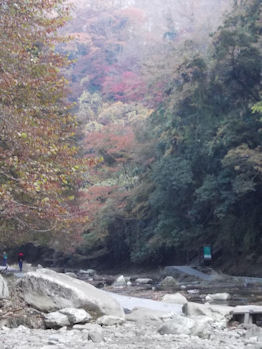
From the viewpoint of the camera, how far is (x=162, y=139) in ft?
76.3

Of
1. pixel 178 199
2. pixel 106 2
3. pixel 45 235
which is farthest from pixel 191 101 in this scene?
pixel 106 2

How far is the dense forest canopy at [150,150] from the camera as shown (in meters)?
8.86

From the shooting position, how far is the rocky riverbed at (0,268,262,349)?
631cm

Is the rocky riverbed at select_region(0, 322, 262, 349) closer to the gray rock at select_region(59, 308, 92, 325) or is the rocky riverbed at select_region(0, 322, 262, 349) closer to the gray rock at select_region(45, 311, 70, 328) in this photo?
the gray rock at select_region(45, 311, 70, 328)

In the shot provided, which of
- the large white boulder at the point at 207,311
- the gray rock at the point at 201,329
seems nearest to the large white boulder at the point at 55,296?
the large white boulder at the point at 207,311

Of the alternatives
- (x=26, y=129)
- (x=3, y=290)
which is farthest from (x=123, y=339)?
(x=26, y=129)

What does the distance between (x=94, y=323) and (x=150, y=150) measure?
59.5 feet

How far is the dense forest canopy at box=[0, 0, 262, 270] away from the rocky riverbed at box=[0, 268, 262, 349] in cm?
129

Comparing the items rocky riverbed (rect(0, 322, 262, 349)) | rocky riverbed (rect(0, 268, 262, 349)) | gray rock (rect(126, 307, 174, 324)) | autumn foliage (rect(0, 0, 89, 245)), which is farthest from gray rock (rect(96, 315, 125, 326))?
autumn foliage (rect(0, 0, 89, 245))

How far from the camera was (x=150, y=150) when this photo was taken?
25.5m

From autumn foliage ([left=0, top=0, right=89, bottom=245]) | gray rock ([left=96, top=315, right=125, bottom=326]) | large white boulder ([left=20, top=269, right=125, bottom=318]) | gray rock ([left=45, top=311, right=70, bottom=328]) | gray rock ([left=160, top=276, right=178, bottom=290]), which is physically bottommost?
gray rock ([left=160, top=276, right=178, bottom=290])

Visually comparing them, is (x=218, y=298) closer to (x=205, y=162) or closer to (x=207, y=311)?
(x=207, y=311)

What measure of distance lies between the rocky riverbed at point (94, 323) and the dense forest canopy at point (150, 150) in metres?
1.29

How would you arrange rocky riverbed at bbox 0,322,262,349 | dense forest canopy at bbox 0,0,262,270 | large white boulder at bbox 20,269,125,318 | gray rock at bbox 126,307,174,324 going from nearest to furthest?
rocky riverbed at bbox 0,322,262,349
large white boulder at bbox 20,269,125,318
gray rock at bbox 126,307,174,324
dense forest canopy at bbox 0,0,262,270
